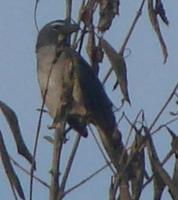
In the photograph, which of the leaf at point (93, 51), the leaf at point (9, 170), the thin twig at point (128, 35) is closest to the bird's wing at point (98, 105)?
the thin twig at point (128, 35)

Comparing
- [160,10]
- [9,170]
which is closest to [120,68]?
[160,10]

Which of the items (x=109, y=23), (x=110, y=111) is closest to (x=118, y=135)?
(x=109, y=23)

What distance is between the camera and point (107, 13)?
2891 millimetres

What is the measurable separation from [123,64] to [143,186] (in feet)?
1.50

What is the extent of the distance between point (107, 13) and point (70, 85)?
0.33 metres

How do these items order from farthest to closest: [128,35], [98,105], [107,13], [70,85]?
[98,105], [128,35], [107,13], [70,85]

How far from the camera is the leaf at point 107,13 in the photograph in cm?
288

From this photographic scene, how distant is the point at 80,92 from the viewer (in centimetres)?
279

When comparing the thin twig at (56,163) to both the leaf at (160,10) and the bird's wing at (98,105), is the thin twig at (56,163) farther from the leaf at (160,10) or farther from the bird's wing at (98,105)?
the bird's wing at (98,105)

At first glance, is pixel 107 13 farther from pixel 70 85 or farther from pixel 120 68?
pixel 70 85

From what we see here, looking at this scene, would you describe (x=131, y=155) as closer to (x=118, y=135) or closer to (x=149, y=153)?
(x=149, y=153)

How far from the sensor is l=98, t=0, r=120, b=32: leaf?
9.46 feet

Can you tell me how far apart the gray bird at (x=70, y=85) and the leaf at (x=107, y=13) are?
0.33ft

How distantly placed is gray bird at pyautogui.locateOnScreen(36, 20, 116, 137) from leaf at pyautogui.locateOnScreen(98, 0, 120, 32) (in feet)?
0.33
